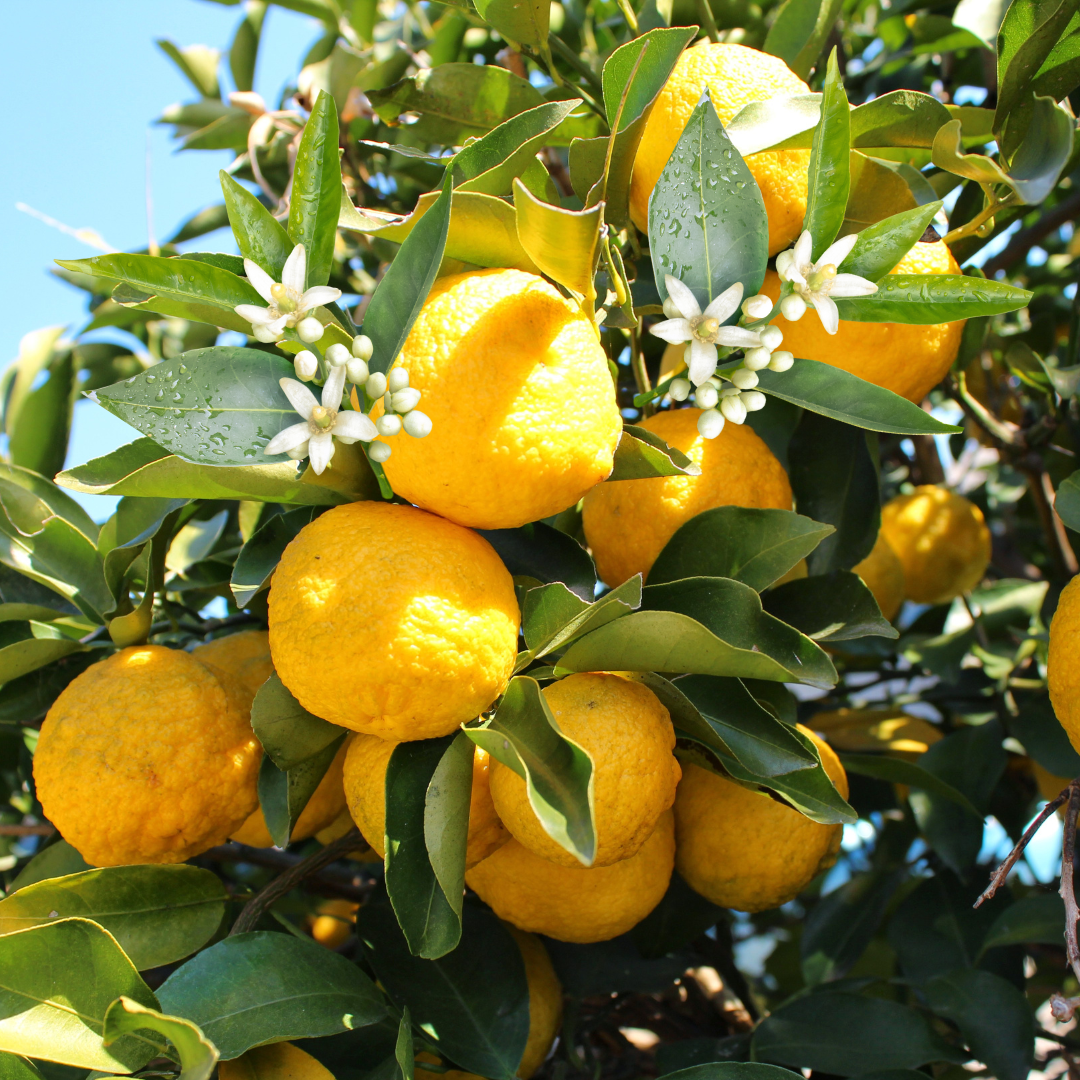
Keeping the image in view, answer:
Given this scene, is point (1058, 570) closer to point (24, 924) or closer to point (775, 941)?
point (775, 941)

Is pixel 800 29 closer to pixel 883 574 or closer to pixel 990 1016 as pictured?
pixel 883 574

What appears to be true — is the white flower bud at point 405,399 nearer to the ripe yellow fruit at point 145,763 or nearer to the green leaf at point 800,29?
the ripe yellow fruit at point 145,763

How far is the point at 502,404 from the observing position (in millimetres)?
738

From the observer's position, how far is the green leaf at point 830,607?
944mm

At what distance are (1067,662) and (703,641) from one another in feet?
1.25

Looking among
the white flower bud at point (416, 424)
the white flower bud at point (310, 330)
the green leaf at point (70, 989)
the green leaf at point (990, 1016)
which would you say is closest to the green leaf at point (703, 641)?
the white flower bud at point (416, 424)

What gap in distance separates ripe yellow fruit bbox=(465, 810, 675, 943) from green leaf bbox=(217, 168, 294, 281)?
1.90 ft

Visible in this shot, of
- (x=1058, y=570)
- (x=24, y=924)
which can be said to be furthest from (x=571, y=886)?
(x=1058, y=570)

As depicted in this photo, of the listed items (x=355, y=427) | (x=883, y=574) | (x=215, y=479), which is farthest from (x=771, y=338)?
(x=883, y=574)

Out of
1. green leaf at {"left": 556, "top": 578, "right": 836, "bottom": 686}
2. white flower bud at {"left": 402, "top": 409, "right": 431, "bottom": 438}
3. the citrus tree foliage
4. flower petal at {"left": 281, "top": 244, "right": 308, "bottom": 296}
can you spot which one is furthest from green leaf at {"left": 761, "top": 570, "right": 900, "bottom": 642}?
flower petal at {"left": 281, "top": 244, "right": 308, "bottom": 296}

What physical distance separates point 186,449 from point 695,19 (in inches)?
35.7

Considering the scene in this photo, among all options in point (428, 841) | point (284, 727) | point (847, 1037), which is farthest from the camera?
→ point (847, 1037)

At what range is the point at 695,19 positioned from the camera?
1222 millimetres

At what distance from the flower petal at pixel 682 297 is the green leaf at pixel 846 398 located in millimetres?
110
